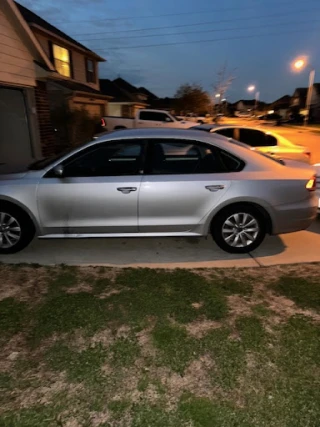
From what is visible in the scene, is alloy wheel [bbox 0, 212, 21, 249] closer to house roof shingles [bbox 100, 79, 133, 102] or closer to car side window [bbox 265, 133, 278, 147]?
car side window [bbox 265, 133, 278, 147]

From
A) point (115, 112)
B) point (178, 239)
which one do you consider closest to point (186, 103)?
point (115, 112)

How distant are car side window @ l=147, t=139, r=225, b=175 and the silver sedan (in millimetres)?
13

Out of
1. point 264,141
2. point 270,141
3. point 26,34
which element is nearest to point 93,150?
point 264,141

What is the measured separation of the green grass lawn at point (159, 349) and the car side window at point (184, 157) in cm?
133

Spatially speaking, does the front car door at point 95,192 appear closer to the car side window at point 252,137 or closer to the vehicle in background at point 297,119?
the car side window at point 252,137

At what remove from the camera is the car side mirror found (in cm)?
420

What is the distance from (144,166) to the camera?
4324mm

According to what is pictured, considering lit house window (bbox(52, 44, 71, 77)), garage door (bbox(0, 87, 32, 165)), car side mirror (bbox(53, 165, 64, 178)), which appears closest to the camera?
car side mirror (bbox(53, 165, 64, 178))

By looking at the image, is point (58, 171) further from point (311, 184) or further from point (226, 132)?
point (226, 132)

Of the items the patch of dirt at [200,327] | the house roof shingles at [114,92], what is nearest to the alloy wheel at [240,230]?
the patch of dirt at [200,327]

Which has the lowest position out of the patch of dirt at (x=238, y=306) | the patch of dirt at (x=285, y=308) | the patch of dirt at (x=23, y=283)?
the patch of dirt at (x=285, y=308)

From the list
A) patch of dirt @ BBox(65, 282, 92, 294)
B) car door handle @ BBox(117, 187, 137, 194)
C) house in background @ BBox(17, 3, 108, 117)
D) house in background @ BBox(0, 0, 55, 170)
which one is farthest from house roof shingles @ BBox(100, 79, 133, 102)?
patch of dirt @ BBox(65, 282, 92, 294)

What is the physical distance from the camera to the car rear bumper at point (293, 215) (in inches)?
174

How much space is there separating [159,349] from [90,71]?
22832 mm
